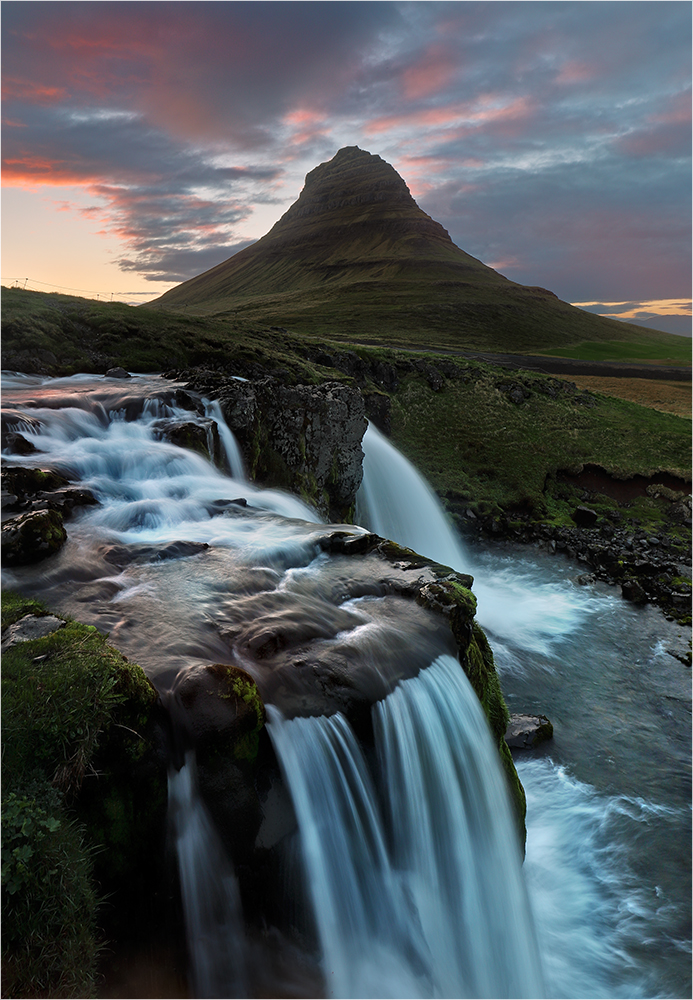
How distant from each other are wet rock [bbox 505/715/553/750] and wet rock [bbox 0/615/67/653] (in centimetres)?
1079

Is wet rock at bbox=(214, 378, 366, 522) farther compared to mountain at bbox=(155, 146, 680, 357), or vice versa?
mountain at bbox=(155, 146, 680, 357)

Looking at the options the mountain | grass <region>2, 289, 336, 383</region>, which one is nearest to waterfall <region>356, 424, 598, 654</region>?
grass <region>2, 289, 336, 383</region>

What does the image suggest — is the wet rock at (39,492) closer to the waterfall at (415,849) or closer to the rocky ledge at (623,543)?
the waterfall at (415,849)

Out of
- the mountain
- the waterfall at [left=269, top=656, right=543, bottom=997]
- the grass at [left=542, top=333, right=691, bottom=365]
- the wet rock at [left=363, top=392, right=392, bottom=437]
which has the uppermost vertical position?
the mountain

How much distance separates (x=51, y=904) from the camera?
15.6ft

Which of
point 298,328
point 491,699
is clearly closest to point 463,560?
point 491,699

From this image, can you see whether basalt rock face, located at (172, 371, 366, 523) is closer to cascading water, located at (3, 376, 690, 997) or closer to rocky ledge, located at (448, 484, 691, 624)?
cascading water, located at (3, 376, 690, 997)

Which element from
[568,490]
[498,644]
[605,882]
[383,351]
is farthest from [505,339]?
[605,882]

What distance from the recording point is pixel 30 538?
9.33 meters

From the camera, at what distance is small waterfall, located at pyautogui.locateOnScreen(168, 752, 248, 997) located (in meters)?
5.68

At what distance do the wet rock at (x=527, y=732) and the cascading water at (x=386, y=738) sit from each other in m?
0.42

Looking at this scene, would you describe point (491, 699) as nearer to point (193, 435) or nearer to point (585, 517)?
point (193, 435)

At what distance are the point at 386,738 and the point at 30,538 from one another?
265 inches

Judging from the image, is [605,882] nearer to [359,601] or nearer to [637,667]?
[359,601]
